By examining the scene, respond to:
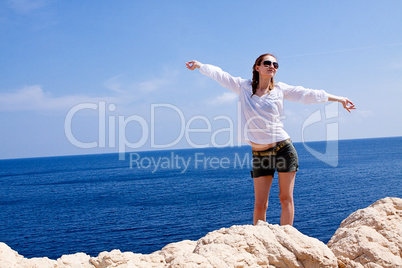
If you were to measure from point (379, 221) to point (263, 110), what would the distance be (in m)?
1.79

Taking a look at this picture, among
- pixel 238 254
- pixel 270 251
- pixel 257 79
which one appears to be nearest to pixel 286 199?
pixel 270 251

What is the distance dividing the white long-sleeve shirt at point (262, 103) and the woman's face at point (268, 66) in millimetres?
186

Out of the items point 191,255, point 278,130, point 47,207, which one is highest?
point 278,130

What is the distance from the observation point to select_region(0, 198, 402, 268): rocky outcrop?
2.97 meters

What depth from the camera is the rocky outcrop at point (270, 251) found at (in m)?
2.97

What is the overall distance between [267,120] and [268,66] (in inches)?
26.4

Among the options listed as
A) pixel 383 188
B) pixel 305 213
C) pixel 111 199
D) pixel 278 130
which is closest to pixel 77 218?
pixel 111 199

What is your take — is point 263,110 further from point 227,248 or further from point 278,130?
point 227,248

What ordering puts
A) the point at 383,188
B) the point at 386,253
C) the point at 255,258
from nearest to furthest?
the point at 255,258
the point at 386,253
the point at 383,188

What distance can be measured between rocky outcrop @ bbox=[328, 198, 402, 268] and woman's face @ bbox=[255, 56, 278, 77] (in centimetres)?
200

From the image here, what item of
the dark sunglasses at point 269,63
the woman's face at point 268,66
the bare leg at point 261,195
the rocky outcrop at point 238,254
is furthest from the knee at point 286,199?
the dark sunglasses at point 269,63

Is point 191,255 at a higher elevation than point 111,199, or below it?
higher

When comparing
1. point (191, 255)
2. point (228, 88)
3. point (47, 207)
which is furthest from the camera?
point (47, 207)

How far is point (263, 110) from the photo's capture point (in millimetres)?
4133
